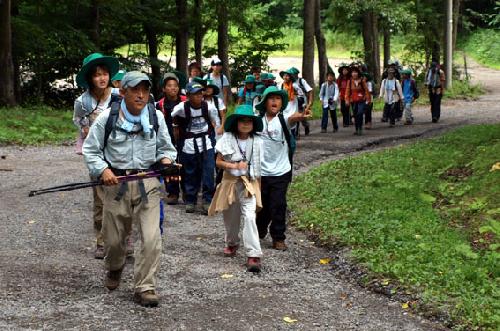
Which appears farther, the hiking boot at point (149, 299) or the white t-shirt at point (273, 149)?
the white t-shirt at point (273, 149)

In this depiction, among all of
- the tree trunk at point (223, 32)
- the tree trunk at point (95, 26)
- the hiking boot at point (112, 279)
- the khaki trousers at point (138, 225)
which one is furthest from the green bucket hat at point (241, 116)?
the tree trunk at point (223, 32)

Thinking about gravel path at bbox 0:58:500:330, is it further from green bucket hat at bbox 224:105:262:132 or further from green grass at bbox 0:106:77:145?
green grass at bbox 0:106:77:145

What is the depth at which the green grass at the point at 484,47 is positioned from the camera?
153ft

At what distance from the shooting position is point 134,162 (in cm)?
664

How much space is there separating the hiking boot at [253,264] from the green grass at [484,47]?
3819cm

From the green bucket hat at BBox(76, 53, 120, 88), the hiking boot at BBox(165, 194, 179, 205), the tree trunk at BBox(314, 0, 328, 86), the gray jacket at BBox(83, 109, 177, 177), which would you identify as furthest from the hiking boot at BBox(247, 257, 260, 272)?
the tree trunk at BBox(314, 0, 328, 86)

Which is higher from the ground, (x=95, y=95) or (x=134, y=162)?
(x=95, y=95)

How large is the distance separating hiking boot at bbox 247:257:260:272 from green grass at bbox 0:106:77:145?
429 inches

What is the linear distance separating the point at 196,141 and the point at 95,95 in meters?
3.13

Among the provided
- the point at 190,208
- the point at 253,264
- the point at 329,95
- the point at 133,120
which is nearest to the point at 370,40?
the point at 329,95

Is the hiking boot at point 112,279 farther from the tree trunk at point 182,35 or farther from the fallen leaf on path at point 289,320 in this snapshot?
the tree trunk at point 182,35

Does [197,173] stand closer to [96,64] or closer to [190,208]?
[190,208]

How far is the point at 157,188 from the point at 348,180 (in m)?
6.29

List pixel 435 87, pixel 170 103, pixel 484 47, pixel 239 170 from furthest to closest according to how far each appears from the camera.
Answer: pixel 484 47 → pixel 435 87 → pixel 170 103 → pixel 239 170
